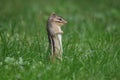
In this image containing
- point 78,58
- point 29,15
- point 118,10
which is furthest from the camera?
point 118,10

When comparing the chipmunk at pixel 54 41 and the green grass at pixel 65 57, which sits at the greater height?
the chipmunk at pixel 54 41

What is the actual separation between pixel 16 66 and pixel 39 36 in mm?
1288

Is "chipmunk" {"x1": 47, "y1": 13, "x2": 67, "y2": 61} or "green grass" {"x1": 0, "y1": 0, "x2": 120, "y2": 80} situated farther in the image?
"chipmunk" {"x1": 47, "y1": 13, "x2": 67, "y2": 61}

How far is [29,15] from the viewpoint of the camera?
12.7 m

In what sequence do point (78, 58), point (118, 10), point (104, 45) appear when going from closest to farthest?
point (78, 58), point (104, 45), point (118, 10)

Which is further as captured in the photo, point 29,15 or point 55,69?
point 29,15

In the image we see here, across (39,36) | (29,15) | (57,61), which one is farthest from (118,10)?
(57,61)

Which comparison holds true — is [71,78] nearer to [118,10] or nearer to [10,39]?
[10,39]

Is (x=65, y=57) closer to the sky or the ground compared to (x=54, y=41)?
closer to the ground

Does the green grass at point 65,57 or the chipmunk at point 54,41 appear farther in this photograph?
the chipmunk at point 54,41

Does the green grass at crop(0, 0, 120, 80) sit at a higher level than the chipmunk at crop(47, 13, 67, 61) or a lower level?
lower

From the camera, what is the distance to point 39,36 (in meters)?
8.66

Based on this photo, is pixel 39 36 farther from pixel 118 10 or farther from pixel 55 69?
pixel 118 10

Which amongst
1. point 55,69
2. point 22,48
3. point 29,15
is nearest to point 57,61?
point 55,69
